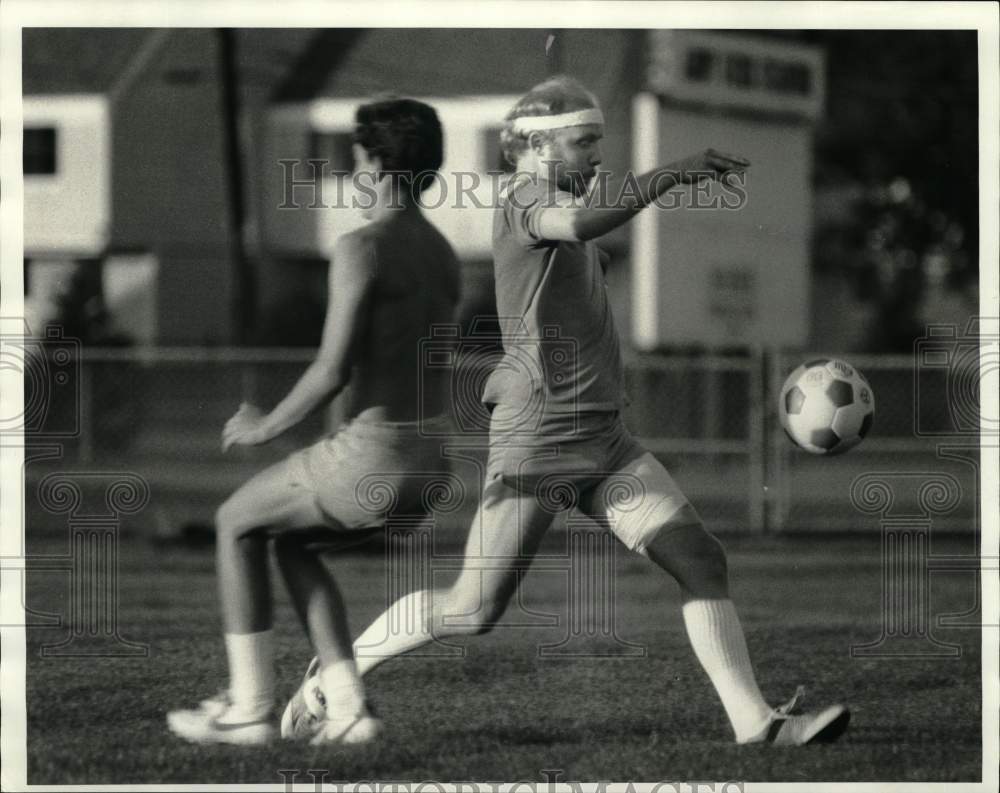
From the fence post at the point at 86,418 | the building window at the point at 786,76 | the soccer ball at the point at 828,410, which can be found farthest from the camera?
the building window at the point at 786,76

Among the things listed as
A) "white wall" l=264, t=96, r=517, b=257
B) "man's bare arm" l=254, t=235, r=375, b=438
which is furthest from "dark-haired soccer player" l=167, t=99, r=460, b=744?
"white wall" l=264, t=96, r=517, b=257

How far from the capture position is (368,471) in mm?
5297

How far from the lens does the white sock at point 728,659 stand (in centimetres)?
544

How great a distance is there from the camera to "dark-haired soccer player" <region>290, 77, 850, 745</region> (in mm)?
5418

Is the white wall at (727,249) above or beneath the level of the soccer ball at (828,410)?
above

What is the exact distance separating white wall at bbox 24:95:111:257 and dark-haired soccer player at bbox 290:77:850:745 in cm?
2835

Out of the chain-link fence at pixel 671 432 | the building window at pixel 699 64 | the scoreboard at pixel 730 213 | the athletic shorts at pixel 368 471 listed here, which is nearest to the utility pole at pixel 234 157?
the chain-link fence at pixel 671 432

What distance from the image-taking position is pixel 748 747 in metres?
5.47

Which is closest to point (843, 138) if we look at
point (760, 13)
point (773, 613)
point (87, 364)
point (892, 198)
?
point (892, 198)

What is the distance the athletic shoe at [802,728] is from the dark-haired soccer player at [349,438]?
126 cm

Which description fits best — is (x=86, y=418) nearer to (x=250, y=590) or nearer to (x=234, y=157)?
(x=234, y=157)

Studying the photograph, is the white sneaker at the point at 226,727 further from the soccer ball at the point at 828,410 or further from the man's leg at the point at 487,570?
the soccer ball at the point at 828,410

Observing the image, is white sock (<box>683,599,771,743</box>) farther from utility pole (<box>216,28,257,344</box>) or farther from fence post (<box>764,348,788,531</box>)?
utility pole (<box>216,28,257,344</box>)

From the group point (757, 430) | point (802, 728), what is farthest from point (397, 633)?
point (757, 430)
